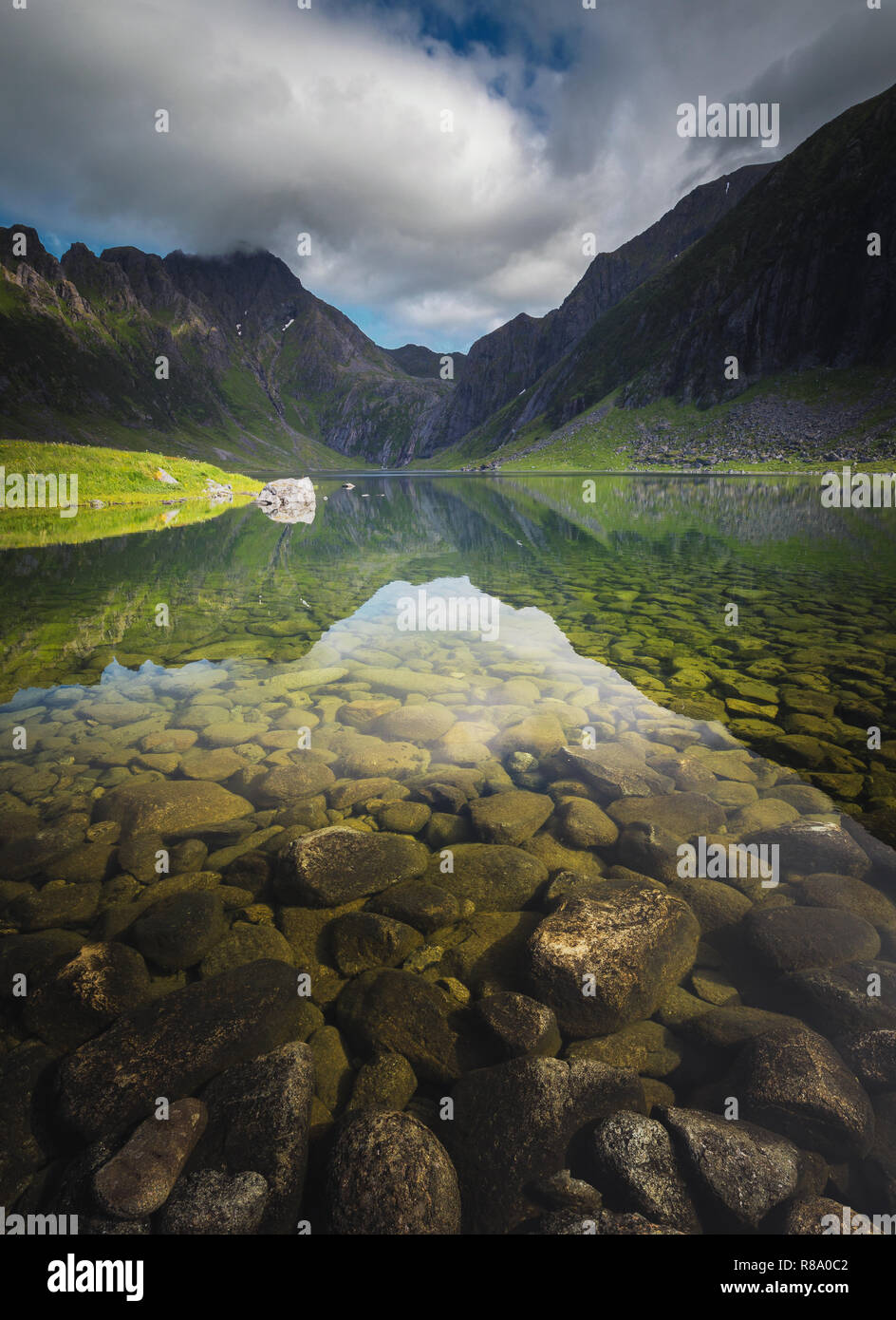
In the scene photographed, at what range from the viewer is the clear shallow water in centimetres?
467

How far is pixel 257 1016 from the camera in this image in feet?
15.6

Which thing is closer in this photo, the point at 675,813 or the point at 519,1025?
the point at 519,1025

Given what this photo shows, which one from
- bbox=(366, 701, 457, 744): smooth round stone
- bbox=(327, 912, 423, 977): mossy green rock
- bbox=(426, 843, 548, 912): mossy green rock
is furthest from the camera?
bbox=(366, 701, 457, 744): smooth round stone

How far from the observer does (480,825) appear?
740cm

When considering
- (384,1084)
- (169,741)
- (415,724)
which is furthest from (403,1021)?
(169,741)

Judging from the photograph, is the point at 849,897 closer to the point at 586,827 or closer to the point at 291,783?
the point at 586,827

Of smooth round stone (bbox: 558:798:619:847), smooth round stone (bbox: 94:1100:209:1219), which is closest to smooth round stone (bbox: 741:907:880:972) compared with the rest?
smooth round stone (bbox: 558:798:619:847)

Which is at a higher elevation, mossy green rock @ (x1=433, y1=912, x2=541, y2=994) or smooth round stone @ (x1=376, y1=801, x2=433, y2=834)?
smooth round stone @ (x1=376, y1=801, x2=433, y2=834)

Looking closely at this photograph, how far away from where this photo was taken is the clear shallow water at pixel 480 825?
4.67m

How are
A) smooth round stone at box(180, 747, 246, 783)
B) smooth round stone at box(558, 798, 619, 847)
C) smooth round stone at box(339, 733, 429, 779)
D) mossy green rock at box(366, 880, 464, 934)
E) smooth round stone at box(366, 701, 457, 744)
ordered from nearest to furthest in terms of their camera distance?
mossy green rock at box(366, 880, 464, 934) → smooth round stone at box(558, 798, 619, 847) → smooth round stone at box(180, 747, 246, 783) → smooth round stone at box(339, 733, 429, 779) → smooth round stone at box(366, 701, 457, 744)

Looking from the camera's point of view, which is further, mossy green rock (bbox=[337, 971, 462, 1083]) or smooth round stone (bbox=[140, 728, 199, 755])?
smooth round stone (bbox=[140, 728, 199, 755])

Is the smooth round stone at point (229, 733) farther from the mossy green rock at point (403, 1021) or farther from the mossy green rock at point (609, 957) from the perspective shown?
the mossy green rock at point (609, 957)

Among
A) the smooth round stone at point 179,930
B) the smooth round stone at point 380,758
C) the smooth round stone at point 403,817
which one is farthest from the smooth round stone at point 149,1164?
the smooth round stone at point 380,758

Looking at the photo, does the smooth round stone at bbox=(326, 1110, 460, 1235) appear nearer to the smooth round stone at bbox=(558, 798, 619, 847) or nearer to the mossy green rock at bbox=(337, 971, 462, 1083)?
the mossy green rock at bbox=(337, 971, 462, 1083)
